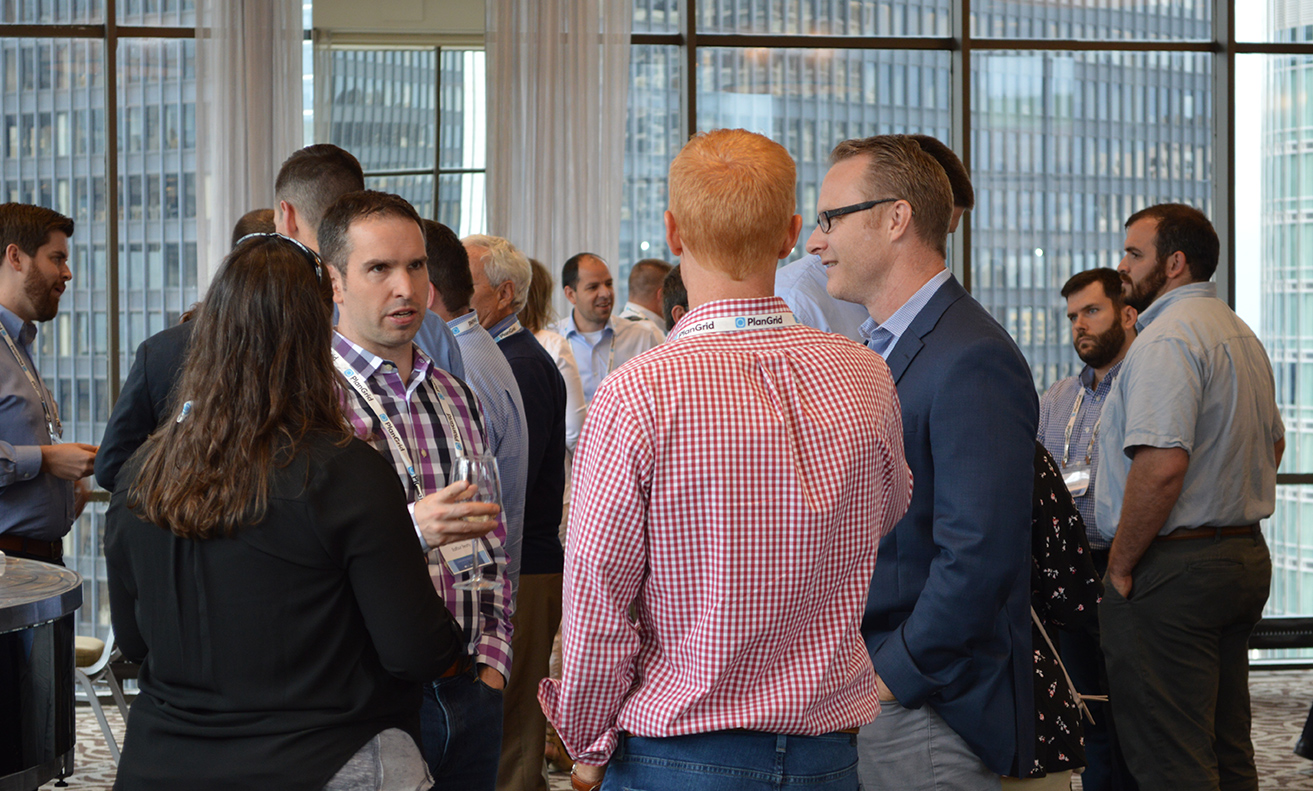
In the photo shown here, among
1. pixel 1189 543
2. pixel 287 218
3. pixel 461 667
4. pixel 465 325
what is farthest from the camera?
pixel 1189 543

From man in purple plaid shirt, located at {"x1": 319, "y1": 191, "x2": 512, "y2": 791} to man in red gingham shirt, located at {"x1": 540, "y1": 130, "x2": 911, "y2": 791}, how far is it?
0.58 metres

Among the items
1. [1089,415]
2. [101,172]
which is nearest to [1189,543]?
[1089,415]

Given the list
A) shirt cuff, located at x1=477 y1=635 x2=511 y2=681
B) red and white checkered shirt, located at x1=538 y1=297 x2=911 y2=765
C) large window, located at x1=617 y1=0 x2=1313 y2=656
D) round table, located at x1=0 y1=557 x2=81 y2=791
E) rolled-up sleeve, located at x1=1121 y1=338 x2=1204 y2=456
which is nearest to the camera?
Result: red and white checkered shirt, located at x1=538 y1=297 x2=911 y2=765

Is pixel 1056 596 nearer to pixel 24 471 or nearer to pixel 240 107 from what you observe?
pixel 24 471

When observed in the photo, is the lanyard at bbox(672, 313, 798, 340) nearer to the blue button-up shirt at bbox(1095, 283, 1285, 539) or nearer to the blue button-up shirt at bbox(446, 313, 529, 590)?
the blue button-up shirt at bbox(446, 313, 529, 590)

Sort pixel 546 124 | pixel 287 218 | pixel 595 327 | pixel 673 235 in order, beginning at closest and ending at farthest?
pixel 673 235 < pixel 287 218 < pixel 595 327 < pixel 546 124

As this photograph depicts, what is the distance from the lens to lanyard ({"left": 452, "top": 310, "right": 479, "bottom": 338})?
3168 mm

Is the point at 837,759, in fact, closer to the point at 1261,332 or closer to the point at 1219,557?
the point at 1219,557

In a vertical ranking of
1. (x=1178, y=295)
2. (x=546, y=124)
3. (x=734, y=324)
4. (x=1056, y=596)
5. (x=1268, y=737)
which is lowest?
(x=1268, y=737)

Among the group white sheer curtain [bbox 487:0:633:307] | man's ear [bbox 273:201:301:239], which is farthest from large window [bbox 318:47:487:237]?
man's ear [bbox 273:201:301:239]

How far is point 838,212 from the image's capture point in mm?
2025

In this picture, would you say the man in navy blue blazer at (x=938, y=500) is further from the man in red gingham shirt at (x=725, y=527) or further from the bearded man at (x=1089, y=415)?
the bearded man at (x=1089, y=415)

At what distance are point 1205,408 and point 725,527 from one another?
2415 mm

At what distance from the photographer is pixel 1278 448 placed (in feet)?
13.2
